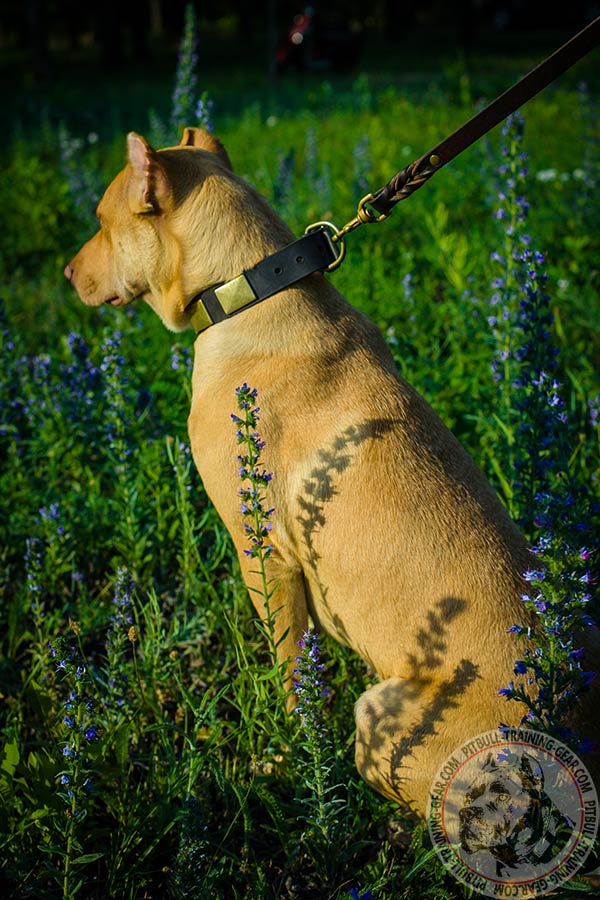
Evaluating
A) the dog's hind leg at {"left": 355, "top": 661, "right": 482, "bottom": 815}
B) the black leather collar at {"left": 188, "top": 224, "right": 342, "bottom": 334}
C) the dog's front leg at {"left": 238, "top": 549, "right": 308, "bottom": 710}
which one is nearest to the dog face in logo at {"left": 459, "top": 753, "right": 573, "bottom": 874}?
the dog's hind leg at {"left": 355, "top": 661, "right": 482, "bottom": 815}

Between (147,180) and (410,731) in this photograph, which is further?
(147,180)

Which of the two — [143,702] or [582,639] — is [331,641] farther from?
[582,639]

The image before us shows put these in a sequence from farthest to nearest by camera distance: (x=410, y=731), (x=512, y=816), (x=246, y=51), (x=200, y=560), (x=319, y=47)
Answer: (x=246, y=51) < (x=319, y=47) < (x=200, y=560) < (x=410, y=731) < (x=512, y=816)

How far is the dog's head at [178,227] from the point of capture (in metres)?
2.62

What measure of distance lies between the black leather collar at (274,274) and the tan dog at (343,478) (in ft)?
0.15

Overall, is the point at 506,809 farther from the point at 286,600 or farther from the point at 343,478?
the point at 343,478

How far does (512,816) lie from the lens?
1.97 meters

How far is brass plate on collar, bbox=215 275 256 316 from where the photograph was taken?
2.55 meters

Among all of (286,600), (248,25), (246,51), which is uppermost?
(248,25)

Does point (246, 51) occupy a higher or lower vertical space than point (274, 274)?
higher

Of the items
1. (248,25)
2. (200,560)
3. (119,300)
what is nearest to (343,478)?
(200,560)

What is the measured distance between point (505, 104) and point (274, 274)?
0.87 meters

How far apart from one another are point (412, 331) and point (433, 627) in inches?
99.1

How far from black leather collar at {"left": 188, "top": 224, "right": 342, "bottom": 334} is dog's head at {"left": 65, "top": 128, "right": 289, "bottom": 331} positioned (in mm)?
80
